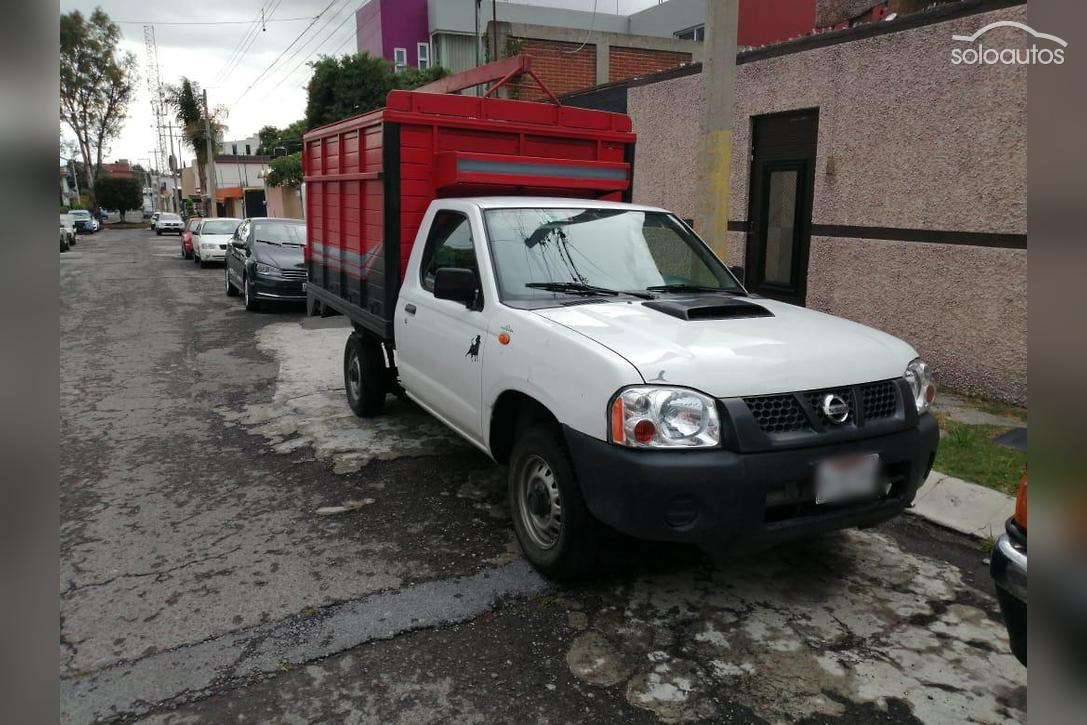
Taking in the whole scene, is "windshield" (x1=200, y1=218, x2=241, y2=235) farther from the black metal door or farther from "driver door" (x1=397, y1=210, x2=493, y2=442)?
"driver door" (x1=397, y1=210, x2=493, y2=442)

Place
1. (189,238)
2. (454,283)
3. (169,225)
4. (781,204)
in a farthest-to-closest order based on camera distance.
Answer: (169,225)
(189,238)
(781,204)
(454,283)

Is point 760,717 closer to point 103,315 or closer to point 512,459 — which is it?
point 512,459

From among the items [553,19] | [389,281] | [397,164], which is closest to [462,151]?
[397,164]

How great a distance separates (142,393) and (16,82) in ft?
27.1

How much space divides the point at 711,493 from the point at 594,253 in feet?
6.61

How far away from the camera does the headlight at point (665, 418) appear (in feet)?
10.8

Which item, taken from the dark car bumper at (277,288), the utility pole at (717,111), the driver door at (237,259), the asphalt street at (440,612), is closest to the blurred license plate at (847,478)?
the asphalt street at (440,612)

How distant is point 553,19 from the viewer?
90.9 ft

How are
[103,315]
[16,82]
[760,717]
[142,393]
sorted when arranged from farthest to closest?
[103,315] → [142,393] → [760,717] → [16,82]

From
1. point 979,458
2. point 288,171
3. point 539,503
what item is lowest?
point 979,458

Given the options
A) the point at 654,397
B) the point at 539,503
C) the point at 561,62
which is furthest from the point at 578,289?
the point at 561,62

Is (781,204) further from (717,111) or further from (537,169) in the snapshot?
(537,169)

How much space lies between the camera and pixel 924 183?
24.2ft

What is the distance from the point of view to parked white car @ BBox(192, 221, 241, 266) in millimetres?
23047
